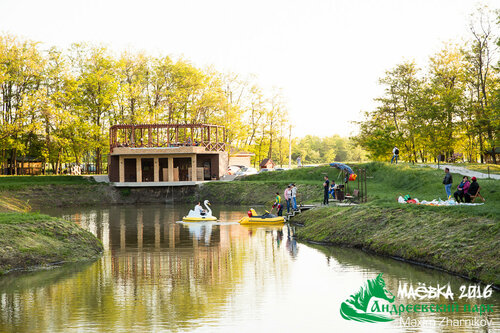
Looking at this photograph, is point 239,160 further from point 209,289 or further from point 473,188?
point 209,289

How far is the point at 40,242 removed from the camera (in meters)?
21.2

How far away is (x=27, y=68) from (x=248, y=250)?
49.7m

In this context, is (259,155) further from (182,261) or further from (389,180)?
(182,261)

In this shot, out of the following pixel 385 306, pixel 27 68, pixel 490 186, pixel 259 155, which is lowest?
pixel 385 306

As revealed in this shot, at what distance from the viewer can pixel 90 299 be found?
15.2m

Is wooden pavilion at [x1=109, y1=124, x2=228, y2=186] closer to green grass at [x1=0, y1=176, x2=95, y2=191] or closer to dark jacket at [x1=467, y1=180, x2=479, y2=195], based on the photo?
green grass at [x1=0, y1=176, x2=95, y2=191]

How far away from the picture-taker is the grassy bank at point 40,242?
19672mm

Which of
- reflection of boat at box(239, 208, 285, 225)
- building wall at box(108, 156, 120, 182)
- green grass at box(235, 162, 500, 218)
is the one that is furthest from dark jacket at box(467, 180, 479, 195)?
building wall at box(108, 156, 120, 182)

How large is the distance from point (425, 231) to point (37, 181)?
45686 millimetres

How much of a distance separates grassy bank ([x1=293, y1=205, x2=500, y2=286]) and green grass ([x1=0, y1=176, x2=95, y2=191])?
116 ft

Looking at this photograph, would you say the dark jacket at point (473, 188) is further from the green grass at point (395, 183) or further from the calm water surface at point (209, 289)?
the calm water surface at point (209, 289)

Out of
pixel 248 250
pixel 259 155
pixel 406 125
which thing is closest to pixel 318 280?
pixel 248 250

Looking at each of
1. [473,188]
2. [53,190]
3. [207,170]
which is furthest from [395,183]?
[53,190]

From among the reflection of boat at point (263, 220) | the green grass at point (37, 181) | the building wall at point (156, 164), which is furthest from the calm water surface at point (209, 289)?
the green grass at point (37, 181)
